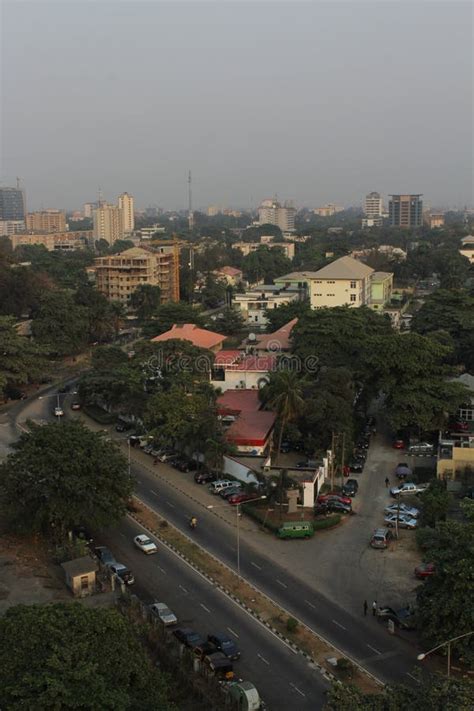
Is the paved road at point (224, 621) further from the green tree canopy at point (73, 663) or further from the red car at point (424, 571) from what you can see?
the red car at point (424, 571)

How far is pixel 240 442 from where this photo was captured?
27547mm

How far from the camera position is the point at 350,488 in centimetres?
2566

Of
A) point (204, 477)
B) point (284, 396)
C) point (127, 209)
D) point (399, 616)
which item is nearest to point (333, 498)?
point (284, 396)

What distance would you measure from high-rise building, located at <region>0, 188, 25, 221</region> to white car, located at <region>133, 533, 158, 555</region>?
176196 mm

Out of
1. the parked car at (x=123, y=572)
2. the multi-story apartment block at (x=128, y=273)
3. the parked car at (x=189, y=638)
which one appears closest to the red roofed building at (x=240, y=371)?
the parked car at (x=123, y=572)

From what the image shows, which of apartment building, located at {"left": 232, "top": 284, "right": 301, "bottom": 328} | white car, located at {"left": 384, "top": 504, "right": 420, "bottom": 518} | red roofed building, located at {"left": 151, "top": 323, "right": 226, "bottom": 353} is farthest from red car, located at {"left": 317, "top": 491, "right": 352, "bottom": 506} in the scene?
apartment building, located at {"left": 232, "top": 284, "right": 301, "bottom": 328}

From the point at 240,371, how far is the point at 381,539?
15.6 meters

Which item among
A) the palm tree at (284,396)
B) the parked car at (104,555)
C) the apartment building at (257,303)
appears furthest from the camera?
the apartment building at (257,303)

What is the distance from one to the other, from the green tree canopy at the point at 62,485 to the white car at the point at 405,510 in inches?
338

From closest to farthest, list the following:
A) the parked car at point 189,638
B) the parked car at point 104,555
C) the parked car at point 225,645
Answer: the parked car at point 225,645 → the parked car at point 189,638 → the parked car at point 104,555

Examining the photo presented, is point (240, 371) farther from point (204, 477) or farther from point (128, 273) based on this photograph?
point (128, 273)

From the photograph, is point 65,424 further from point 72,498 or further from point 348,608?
point 348,608

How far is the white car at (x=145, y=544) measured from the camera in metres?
21.3

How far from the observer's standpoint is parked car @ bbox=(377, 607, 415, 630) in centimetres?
1723
